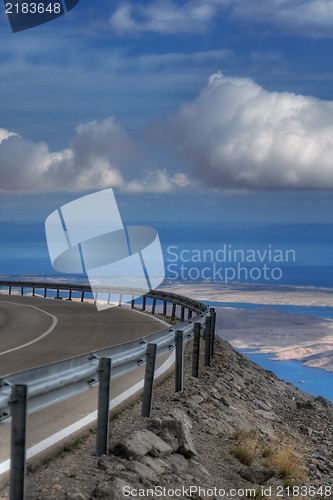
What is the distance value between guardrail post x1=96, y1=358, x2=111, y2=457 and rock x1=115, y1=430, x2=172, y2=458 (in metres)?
0.18

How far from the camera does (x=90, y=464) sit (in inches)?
340

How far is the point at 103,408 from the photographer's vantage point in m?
8.87

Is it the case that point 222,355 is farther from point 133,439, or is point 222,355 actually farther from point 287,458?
point 133,439

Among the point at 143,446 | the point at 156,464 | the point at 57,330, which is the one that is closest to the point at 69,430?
the point at 143,446

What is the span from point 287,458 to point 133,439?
2.61 m

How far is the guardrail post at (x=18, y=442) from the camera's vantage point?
6762 mm

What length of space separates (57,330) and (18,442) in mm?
19458

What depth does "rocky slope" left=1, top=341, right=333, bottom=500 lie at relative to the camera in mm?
8125

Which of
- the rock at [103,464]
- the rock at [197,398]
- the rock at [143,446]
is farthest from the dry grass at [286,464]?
the rock at [103,464]

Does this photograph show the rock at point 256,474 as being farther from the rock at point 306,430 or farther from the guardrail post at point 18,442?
the rock at point 306,430

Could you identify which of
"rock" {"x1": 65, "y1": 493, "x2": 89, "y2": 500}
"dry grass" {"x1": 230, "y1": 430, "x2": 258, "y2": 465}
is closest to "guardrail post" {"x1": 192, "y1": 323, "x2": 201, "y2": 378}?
"dry grass" {"x1": 230, "y1": 430, "x2": 258, "y2": 465}

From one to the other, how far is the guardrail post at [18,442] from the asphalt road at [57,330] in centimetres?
889

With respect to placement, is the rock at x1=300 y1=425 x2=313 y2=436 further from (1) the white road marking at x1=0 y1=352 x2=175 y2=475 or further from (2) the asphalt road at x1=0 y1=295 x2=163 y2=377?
(2) the asphalt road at x1=0 y1=295 x2=163 y2=377

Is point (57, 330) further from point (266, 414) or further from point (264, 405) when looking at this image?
point (266, 414)
